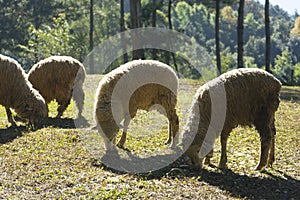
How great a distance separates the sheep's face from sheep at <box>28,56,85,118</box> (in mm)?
1198

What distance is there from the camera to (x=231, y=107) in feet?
28.6

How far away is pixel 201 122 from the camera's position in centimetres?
866

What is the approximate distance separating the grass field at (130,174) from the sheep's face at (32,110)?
1.06 feet

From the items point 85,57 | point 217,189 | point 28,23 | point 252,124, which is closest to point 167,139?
point 252,124

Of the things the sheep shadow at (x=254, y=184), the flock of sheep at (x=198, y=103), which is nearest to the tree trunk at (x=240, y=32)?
the flock of sheep at (x=198, y=103)

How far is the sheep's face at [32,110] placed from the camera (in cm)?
1230

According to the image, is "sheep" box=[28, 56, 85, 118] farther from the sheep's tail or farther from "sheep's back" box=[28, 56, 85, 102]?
the sheep's tail

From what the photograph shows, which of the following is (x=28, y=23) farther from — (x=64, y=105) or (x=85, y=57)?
(x=64, y=105)

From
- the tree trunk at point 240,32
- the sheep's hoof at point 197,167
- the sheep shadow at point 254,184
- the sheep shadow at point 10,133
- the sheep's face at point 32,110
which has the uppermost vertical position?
the tree trunk at point 240,32

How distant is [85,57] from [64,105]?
38.9 m

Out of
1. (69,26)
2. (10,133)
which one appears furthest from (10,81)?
(69,26)

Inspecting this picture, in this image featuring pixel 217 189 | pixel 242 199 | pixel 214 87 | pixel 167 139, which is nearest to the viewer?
pixel 242 199

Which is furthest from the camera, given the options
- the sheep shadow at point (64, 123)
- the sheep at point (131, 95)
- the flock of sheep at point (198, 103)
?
the sheep shadow at point (64, 123)

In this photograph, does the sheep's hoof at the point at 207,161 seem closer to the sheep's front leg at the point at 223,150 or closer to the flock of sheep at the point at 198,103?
the flock of sheep at the point at 198,103
